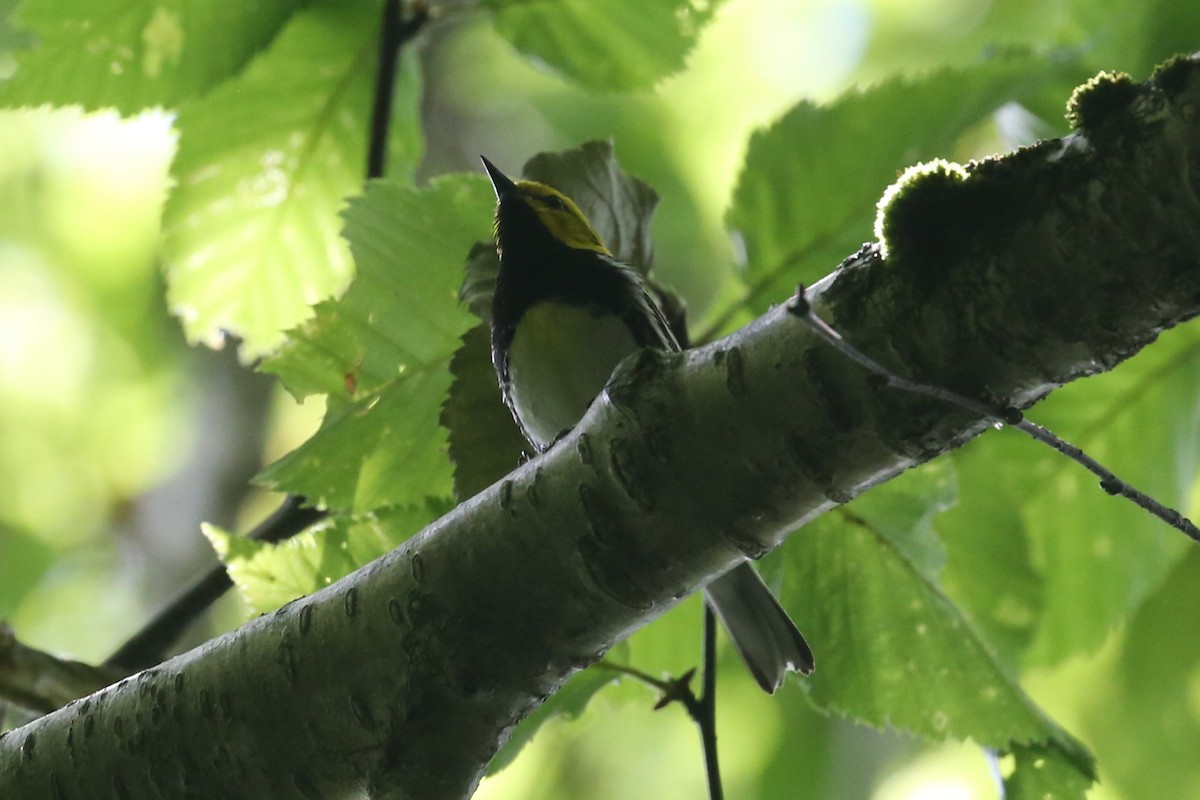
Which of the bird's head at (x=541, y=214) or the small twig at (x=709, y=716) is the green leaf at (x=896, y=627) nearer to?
the small twig at (x=709, y=716)

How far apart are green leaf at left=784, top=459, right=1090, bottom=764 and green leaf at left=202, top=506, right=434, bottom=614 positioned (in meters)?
0.63

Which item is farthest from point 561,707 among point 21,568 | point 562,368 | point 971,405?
point 21,568

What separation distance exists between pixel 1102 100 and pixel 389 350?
1166 millimetres

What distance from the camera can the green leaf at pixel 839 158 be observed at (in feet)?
6.12

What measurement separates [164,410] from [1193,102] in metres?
5.30

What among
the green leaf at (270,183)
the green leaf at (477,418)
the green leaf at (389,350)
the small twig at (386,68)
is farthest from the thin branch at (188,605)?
the small twig at (386,68)

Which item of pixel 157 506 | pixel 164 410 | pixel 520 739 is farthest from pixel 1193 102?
pixel 164 410

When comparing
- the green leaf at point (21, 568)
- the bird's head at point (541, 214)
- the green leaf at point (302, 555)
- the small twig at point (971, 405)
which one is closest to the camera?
the small twig at point (971, 405)

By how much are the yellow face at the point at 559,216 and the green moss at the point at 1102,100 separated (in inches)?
65.0

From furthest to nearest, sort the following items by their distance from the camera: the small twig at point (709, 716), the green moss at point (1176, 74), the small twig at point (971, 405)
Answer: the small twig at point (709, 716), the small twig at point (971, 405), the green moss at point (1176, 74)

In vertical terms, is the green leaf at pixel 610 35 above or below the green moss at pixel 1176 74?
below

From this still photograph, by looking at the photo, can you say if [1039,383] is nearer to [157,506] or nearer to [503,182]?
[503,182]

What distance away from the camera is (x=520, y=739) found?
1.65 meters

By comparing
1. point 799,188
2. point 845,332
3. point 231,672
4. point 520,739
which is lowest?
point 520,739
